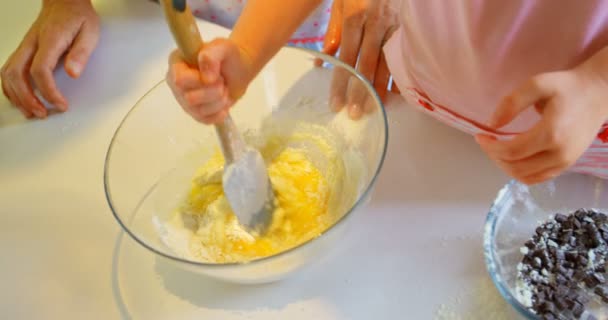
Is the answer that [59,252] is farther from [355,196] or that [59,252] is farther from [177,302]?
[355,196]

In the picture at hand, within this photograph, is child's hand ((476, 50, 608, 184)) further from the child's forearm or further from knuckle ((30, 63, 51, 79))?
knuckle ((30, 63, 51, 79))

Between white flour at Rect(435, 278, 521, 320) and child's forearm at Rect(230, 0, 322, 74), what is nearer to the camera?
white flour at Rect(435, 278, 521, 320)

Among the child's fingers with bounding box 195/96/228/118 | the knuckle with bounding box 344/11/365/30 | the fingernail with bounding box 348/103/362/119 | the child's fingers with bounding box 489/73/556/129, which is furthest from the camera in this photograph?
the knuckle with bounding box 344/11/365/30

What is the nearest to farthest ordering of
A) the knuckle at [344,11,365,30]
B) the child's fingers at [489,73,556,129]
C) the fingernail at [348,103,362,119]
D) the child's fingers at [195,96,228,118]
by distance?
the child's fingers at [489,73,556,129] → the child's fingers at [195,96,228,118] → the fingernail at [348,103,362,119] → the knuckle at [344,11,365,30]

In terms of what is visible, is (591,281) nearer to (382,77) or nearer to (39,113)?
(382,77)

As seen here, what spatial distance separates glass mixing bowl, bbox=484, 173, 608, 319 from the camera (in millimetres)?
532

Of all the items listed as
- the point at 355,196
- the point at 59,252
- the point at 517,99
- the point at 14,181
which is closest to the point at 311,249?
the point at 355,196

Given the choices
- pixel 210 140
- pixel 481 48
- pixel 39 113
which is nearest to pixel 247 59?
pixel 210 140

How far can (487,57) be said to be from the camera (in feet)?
2.03

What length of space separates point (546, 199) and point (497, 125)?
19 cm

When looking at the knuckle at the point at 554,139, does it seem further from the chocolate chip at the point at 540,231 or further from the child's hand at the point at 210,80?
the child's hand at the point at 210,80

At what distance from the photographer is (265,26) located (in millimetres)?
636

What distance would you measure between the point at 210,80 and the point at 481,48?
312 mm

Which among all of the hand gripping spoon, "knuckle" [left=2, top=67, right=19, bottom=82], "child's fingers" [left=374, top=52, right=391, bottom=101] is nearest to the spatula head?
the hand gripping spoon
